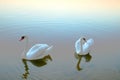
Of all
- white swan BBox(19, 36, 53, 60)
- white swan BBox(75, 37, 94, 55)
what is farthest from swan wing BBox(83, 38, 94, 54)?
white swan BBox(19, 36, 53, 60)

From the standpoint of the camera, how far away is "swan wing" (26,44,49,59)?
16.5 feet

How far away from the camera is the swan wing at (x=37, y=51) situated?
5020mm

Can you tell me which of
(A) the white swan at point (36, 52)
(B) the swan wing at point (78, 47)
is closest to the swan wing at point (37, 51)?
(A) the white swan at point (36, 52)

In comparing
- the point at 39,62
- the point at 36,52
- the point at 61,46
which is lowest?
the point at 39,62

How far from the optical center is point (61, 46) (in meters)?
5.44

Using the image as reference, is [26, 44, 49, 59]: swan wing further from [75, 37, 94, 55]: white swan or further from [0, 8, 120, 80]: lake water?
[75, 37, 94, 55]: white swan

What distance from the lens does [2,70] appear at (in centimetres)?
451

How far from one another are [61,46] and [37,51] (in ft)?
1.79

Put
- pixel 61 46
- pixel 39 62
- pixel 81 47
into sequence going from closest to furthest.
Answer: pixel 39 62 < pixel 81 47 < pixel 61 46

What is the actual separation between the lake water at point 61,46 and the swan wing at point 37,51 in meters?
0.10

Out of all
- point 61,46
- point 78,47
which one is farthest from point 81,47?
point 61,46

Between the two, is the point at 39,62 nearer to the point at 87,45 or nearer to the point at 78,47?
the point at 78,47

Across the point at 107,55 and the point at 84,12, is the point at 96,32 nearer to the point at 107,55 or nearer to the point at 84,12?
the point at 107,55

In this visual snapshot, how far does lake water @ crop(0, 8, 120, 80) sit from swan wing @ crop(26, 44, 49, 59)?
0.34ft
